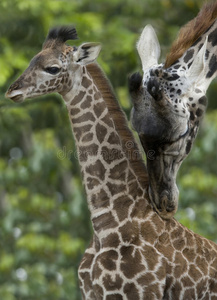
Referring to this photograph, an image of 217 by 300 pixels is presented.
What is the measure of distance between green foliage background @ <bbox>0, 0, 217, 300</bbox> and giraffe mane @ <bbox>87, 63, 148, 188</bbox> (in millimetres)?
1975

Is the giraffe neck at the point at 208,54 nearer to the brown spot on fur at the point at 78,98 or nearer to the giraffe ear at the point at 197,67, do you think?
the giraffe ear at the point at 197,67

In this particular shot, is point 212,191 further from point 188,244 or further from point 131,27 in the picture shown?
point 188,244

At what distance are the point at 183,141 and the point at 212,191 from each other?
560 centimetres

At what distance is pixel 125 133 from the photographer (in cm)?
→ 403

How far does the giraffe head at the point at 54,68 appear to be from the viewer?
392cm

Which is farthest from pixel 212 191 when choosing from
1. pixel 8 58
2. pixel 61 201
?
pixel 8 58

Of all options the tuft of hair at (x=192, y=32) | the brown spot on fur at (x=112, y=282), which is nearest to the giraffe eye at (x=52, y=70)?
the tuft of hair at (x=192, y=32)

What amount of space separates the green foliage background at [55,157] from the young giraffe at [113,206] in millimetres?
1970

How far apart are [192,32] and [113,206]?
1187 millimetres

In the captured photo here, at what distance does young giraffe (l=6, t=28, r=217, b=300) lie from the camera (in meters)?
3.72

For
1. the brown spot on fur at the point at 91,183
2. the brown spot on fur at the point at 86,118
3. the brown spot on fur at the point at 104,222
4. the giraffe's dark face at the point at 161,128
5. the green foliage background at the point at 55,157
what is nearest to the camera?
the giraffe's dark face at the point at 161,128

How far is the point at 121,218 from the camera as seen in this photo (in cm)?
387

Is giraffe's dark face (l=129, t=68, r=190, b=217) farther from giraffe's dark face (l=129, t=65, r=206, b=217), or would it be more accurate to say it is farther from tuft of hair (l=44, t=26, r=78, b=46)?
tuft of hair (l=44, t=26, r=78, b=46)

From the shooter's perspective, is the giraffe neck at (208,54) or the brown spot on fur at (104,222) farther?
the giraffe neck at (208,54)
